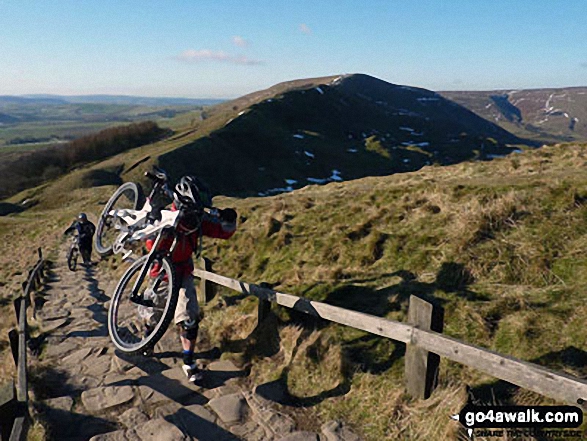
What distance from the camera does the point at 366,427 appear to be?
5.21 metres

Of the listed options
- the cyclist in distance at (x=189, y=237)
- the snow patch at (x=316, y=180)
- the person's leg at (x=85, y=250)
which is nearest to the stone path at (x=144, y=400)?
the cyclist in distance at (x=189, y=237)

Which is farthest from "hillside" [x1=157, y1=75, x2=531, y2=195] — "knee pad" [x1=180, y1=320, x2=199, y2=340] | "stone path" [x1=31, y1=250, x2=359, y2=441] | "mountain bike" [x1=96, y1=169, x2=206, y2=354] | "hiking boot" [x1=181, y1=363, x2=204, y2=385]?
"hiking boot" [x1=181, y1=363, x2=204, y2=385]

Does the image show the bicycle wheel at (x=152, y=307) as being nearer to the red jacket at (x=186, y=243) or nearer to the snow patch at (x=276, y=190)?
the red jacket at (x=186, y=243)

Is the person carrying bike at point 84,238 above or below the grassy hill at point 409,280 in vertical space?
below

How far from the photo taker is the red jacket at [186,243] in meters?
6.95

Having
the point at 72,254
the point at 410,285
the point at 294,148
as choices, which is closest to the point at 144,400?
the point at 410,285

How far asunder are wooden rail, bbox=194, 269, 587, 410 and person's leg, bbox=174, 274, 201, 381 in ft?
5.29

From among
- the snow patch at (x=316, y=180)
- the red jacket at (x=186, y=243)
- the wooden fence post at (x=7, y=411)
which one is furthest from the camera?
the snow patch at (x=316, y=180)

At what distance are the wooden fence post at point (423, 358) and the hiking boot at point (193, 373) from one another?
3.25 metres

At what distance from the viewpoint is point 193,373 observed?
6594 millimetres

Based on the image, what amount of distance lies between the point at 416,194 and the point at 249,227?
5.76m

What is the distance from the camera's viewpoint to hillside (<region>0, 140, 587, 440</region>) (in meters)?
5.40

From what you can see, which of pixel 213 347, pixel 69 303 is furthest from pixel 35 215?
pixel 213 347

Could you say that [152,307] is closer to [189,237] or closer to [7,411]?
[189,237]
